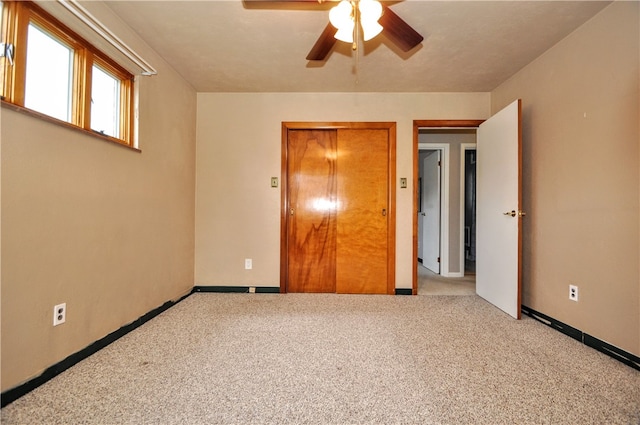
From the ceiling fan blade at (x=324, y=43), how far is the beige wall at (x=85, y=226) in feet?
4.42

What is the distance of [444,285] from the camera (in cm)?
333

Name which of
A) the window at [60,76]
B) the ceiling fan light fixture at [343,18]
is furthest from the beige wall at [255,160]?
the ceiling fan light fixture at [343,18]

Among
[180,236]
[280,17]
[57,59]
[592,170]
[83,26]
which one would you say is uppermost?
[280,17]

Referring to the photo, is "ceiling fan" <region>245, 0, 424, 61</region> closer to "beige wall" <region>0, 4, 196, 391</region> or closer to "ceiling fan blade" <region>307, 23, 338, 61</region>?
"ceiling fan blade" <region>307, 23, 338, 61</region>

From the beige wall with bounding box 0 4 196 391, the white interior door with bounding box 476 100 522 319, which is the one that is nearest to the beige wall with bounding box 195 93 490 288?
the beige wall with bounding box 0 4 196 391

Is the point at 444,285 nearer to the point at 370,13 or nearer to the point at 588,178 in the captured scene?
the point at 588,178

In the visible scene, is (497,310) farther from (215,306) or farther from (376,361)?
(215,306)

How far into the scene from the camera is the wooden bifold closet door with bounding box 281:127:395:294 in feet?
9.75

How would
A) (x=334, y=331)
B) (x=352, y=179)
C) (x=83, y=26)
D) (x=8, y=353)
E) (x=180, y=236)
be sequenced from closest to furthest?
1. (x=8, y=353)
2. (x=83, y=26)
3. (x=334, y=331)
4. (x=180, y=236)
5. (x=352, y=179)

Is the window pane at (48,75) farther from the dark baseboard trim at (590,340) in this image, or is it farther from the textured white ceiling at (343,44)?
the dark baseboard trim at (590,340)

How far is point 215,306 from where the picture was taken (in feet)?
8.21

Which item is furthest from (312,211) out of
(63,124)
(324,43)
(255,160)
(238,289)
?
(63,124)

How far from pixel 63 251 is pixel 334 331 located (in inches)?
67.2

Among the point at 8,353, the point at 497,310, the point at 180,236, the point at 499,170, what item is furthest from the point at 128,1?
the point at 497,310
